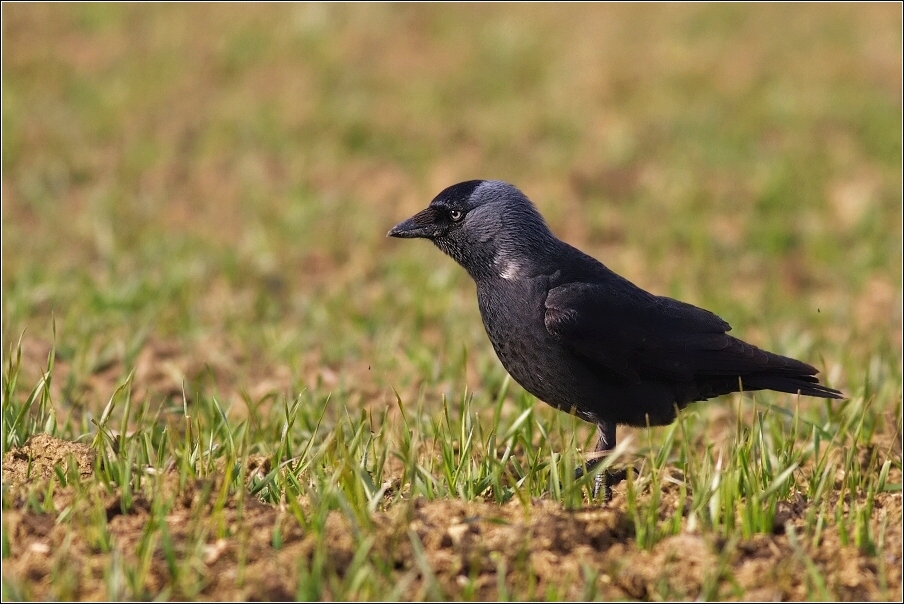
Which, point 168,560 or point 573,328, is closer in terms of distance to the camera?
point 168,560

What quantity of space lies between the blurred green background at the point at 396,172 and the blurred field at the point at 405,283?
0.04m

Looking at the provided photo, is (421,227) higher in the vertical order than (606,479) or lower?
higher

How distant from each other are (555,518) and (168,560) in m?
1.18

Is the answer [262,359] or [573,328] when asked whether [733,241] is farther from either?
[573,328]

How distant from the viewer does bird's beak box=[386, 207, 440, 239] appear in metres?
5.22

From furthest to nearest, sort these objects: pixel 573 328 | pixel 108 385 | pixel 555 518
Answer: pixel 108 385 → pixel 573 328 → pixel 555 518

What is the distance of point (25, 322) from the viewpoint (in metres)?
7.41

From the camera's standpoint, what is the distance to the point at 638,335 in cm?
471

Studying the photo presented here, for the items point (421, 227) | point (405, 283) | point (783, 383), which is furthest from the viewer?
point (405, 283)

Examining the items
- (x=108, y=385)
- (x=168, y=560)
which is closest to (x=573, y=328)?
(x=168, y=560)

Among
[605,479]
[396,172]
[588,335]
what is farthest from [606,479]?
[396,172]

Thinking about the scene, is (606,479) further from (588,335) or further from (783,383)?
(783,383)

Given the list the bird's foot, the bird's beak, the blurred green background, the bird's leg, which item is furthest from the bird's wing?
the blurred green background

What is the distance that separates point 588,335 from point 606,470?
→ 1.74ft
